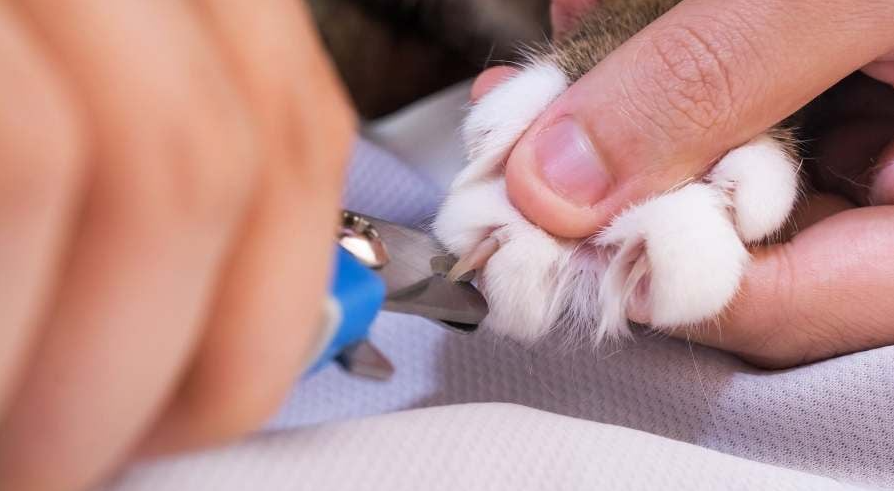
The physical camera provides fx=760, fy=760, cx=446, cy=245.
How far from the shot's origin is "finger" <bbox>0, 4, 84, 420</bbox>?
0.18 m

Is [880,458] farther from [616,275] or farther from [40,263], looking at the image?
[40,263]

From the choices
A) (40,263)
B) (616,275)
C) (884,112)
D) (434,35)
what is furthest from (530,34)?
(40,263)

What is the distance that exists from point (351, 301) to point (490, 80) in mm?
320

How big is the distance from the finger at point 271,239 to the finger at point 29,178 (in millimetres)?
53

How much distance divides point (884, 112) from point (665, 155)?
252 millimetres

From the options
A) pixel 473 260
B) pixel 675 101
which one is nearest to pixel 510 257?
pixel 473 260

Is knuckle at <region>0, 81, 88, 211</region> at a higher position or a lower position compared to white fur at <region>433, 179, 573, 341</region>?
higher

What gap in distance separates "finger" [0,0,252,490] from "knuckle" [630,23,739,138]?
33cm

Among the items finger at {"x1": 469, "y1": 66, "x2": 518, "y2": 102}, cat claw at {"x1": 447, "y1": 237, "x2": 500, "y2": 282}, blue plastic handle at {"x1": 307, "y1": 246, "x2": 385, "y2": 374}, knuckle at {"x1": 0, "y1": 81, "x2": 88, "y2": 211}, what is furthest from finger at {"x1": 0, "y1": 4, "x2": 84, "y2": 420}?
finger at {"x1": 469, "y1": 66, "x2": 518, "y2": 102}

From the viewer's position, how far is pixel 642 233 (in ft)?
1.52

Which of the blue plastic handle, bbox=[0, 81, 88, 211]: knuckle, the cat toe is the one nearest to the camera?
bbox=[0, 81, 88, 211]: knuckle

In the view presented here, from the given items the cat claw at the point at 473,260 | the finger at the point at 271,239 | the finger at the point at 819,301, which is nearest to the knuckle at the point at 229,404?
the finger at the point at 271,239

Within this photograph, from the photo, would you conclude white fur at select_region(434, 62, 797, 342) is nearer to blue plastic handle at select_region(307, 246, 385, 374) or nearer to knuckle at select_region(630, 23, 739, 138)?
knuckle at select_region(630, 23, 739, 138)

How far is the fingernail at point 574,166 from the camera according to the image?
492mm
